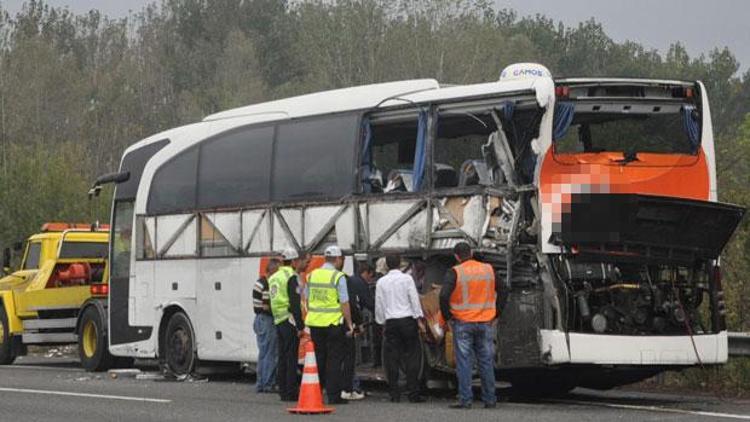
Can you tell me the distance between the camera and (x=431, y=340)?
18.5 meters

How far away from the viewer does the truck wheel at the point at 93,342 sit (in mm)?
25797

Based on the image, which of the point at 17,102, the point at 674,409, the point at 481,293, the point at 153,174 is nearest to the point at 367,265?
the point at 481,293

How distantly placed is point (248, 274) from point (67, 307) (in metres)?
7.23

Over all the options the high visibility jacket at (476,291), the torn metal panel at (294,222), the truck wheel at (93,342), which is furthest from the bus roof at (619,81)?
the truck wheel at (93,342)

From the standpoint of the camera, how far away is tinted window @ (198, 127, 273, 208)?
2152 centimetres

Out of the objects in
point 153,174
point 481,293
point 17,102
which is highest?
point 17,102

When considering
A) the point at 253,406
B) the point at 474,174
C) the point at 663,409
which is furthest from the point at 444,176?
the point at 663,409

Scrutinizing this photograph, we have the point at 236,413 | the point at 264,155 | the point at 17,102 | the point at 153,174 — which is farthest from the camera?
the point at 17,102

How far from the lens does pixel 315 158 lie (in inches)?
804

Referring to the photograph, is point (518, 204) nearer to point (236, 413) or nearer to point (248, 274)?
point (236, 413)

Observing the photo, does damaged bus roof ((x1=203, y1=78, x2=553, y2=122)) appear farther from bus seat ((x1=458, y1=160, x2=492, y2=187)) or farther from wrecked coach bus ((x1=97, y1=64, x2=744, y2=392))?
bus seat ((x1=458, y1=160, x2=492, y2=187))

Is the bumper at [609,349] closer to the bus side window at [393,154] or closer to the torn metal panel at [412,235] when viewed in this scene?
the torn metal panel at [412,235]

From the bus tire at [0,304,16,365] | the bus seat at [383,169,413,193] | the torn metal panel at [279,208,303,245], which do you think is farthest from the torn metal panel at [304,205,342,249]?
the bus tire at [0,304,16,365]

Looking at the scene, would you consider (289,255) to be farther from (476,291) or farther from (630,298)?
(630,298)
